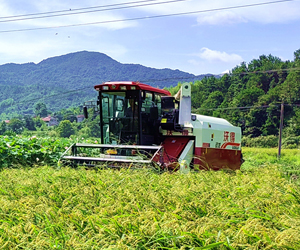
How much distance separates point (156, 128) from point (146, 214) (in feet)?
20.2

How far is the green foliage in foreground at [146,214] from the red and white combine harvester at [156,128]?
3.58 meters

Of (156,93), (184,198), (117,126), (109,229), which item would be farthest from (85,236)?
(156,93)

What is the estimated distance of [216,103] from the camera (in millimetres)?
65875

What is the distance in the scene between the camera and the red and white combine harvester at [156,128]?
9297 mm

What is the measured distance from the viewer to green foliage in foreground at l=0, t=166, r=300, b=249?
3312 millimetres

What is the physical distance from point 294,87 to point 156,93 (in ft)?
174

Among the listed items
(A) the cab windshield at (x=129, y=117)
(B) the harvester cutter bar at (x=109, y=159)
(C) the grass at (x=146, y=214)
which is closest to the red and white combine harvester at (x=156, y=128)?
(A) the cab windshield at (x=129, y=117)

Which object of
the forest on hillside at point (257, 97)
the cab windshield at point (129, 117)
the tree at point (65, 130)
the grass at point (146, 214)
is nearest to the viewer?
the grass at point (146, 214)

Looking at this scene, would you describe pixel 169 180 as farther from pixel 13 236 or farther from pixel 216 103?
pixel 216 103

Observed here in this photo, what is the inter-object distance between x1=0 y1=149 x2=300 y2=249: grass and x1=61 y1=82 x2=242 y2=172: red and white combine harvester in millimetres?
3570

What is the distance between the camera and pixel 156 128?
9.98 m

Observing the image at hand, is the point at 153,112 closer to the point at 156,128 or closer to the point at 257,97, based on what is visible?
the point at 156,128

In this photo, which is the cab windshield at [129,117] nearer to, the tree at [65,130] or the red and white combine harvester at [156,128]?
the red and white combine harvester at [156,128]

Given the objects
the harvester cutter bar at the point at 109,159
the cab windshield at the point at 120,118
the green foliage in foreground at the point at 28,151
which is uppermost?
the cab windshield at the point at 120,118
